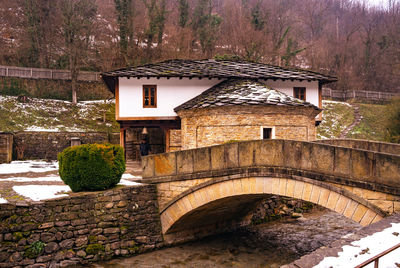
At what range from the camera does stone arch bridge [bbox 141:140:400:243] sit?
21.3 feet

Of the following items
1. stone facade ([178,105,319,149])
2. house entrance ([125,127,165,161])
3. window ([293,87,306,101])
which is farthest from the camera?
house entrance ([125,127,165,161])

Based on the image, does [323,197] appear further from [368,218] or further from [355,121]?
[355,121]

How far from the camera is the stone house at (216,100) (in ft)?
49.6

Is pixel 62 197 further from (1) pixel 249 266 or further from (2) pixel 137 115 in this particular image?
(2) pixel 137 115

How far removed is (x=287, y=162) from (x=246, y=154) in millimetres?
1163

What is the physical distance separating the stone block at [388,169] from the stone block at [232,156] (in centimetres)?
344

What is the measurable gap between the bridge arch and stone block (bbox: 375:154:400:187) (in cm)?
55

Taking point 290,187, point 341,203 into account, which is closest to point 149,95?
point 290,187

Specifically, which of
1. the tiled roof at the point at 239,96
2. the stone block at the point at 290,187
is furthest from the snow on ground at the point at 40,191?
the tiled roof at the point at 239,96

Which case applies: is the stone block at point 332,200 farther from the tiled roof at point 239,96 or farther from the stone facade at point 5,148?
the stone facade at point 5,148

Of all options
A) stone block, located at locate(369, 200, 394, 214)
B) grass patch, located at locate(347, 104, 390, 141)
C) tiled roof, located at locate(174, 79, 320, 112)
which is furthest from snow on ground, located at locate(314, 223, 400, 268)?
grass patch, located at locate(347, 104, 390, 141)

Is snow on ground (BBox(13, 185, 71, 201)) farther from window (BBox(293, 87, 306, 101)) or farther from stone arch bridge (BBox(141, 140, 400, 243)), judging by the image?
window (BBox(293, 87, 306, 101))

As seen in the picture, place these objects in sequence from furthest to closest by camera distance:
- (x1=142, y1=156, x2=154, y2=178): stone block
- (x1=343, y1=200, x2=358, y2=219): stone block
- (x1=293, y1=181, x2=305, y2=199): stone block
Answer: (x1=142, y1=156, x2=154, y2=178): stone block, (x1=293, y1=181, x2=305, y2=199): stone block, (x1=343, y1=200, x2=358, y2=219): stone block

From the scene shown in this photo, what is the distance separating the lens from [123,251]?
983 cm
